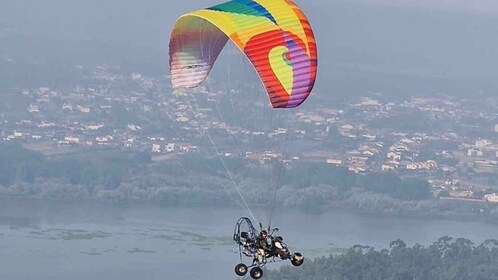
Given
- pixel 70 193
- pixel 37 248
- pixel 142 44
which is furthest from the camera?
pixel 142 44

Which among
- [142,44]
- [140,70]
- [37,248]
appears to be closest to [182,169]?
[37,248]

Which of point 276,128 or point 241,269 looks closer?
point 241,269

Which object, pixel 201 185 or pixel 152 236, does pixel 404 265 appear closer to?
pixel 152 236

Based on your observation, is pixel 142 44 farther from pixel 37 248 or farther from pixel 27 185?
pixel 37 248

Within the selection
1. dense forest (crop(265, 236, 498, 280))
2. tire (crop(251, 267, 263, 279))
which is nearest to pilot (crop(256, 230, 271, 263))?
tire (crop(251, 267, 263, 279))

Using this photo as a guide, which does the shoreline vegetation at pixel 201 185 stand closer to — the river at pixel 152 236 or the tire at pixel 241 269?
the river at pixel 152 236

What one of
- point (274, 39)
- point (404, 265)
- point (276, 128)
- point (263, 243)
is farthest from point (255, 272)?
point (276, 128)
